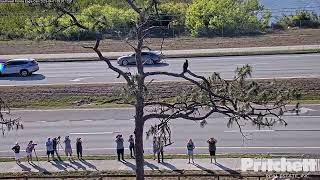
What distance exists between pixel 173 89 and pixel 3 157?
34.8 feet

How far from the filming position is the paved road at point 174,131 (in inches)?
1040

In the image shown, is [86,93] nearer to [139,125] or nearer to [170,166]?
[170,166]

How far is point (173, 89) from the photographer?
1361 inches

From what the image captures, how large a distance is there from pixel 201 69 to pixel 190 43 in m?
8.45

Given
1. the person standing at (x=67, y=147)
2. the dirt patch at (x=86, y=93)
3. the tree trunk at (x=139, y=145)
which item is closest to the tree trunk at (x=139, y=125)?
the tree trunk at (x=139, y=145)

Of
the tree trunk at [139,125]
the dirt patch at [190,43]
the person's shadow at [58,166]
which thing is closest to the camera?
the tree trunk at [139,125]

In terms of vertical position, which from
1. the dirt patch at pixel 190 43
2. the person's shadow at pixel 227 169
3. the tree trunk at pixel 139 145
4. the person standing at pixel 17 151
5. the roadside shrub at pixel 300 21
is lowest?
the person's shadow at pixel 227 169

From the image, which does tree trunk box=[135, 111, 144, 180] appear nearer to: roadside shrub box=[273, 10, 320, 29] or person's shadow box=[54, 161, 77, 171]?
person's shadow box=[54, 161, 77, 171]

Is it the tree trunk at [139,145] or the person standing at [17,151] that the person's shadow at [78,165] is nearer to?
the person standing at [17,151]

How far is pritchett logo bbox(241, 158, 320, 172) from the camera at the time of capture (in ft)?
73.7

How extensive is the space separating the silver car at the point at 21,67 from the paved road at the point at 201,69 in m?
0.37

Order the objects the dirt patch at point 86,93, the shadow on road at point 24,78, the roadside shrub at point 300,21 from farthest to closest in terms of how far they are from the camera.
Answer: the roadside shrub at point 300,21
the shadow on road at point 24,78
the dirt patch at point 86,93

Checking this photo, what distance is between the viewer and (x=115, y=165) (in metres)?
24.8

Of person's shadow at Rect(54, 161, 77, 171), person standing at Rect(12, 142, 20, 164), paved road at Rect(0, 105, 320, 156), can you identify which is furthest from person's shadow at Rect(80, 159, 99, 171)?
person standing at Rect(12, 142, 20, 164)
